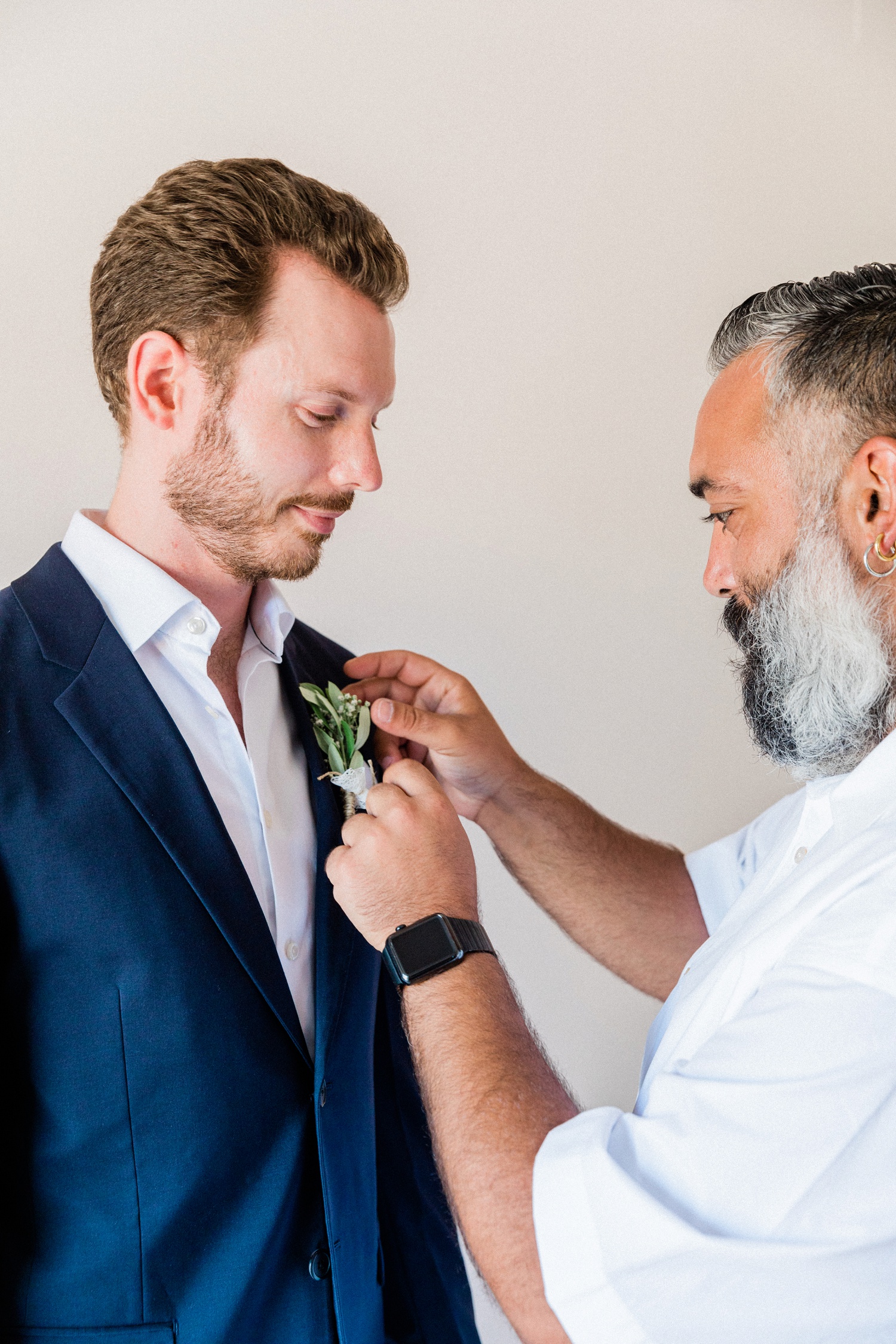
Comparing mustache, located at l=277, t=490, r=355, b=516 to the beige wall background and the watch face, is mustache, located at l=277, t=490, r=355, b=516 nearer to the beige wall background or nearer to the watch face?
the watch face

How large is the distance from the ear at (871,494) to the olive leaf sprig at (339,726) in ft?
2.92

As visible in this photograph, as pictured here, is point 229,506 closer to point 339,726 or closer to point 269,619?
point 269,619

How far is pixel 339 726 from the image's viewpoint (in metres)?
1.99

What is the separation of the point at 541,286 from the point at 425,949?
197cm

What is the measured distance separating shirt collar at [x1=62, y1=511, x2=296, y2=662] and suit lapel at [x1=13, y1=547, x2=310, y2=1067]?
7 centimetres

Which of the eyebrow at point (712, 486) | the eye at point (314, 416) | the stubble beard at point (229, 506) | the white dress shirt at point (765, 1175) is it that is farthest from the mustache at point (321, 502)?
the white dress shirt at point (765, 1175)

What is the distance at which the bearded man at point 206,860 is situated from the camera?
1560 mm

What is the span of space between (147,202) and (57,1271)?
5.56ft

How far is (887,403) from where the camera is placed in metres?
1.72

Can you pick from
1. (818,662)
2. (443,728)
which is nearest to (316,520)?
(443,728)

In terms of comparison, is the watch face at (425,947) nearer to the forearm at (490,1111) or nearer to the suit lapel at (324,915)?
the forearm at (490,1111)

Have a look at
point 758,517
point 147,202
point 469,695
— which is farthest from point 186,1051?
point 147,202

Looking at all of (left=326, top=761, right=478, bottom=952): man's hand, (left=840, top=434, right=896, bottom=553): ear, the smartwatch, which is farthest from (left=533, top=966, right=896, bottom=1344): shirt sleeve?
(left=840, top=434, right=896, bottom=553): ear

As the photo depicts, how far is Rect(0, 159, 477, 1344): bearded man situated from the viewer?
1560 mm
